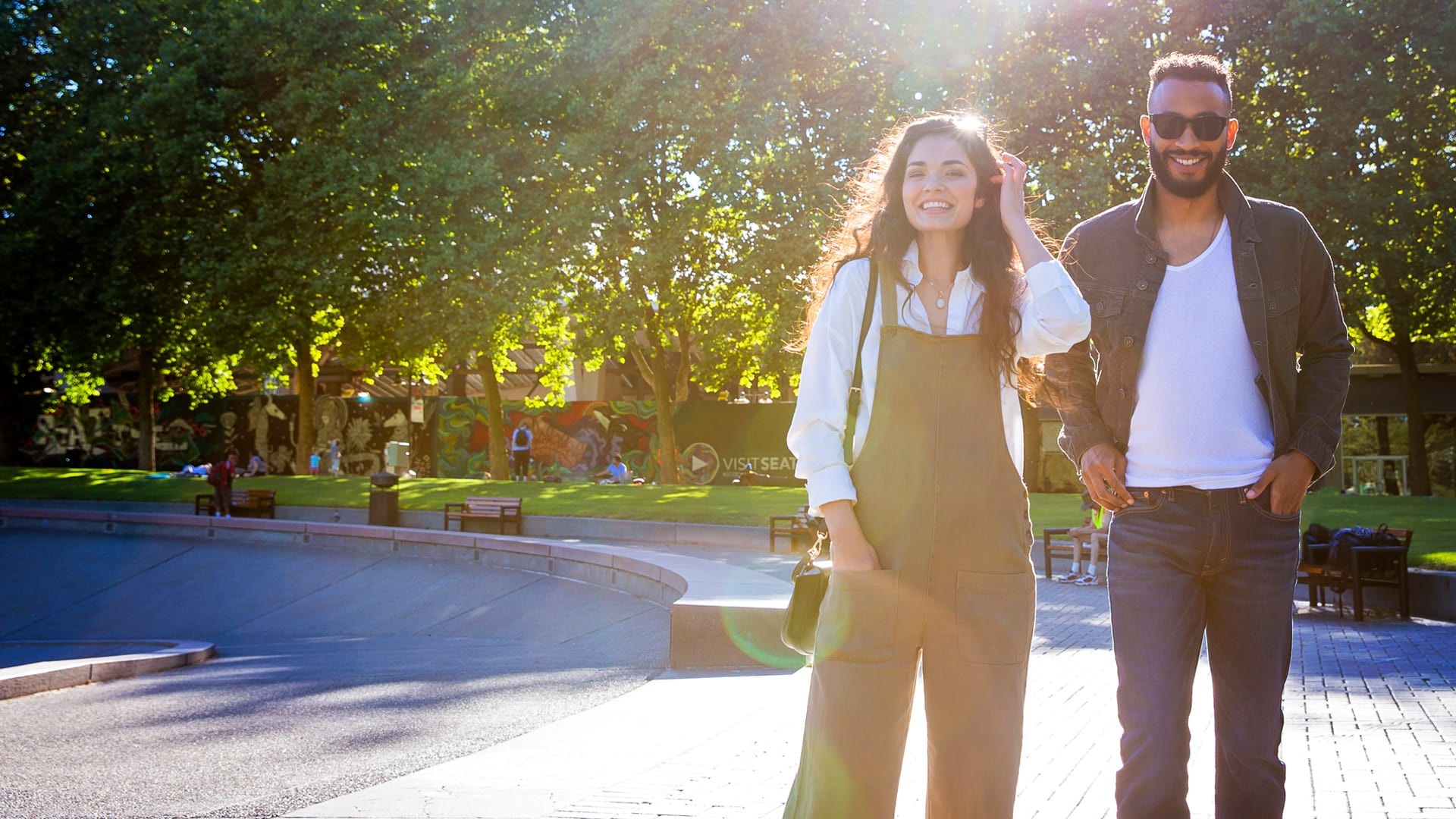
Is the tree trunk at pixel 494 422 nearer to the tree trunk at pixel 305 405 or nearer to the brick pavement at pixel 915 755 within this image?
the tree trunk at pixel 305 405

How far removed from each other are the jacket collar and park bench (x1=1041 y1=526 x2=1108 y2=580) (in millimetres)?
12106

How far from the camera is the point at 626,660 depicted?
11125 millimetres

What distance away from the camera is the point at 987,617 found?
284 cm

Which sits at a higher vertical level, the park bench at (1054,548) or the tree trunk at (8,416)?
the tree trunk at (8,416)

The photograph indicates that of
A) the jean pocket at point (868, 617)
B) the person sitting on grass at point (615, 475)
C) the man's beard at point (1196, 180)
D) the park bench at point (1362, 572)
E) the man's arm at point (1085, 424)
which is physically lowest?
the park bench at point (1362, 572)

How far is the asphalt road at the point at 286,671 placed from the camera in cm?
683

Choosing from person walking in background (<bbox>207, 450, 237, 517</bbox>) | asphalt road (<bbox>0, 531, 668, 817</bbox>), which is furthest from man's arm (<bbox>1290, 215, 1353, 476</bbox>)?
person walking in background (<bbox>207, 450, 237, 517</bbox>)

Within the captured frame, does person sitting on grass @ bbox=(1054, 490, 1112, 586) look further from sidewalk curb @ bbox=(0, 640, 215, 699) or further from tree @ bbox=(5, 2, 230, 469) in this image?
tree @ bbox=(5, 2, 230, 469)

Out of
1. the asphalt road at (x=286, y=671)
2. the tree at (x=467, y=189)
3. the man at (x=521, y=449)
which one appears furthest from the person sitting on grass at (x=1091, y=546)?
the man at (x=521, y=449)

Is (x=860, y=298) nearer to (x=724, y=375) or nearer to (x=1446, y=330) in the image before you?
(x=1446, y=330)

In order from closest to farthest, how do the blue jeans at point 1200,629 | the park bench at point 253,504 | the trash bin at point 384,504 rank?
the blue jeans at point 1200,629 < the trash bin at point 384,504 < the park bench at point 253,504

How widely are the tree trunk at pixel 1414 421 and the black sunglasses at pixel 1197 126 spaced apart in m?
29.5

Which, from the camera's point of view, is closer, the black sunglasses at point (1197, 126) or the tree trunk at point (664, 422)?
the black sunglasses at point (1197, 126)

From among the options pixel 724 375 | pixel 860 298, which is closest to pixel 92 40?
pixel 724 375
